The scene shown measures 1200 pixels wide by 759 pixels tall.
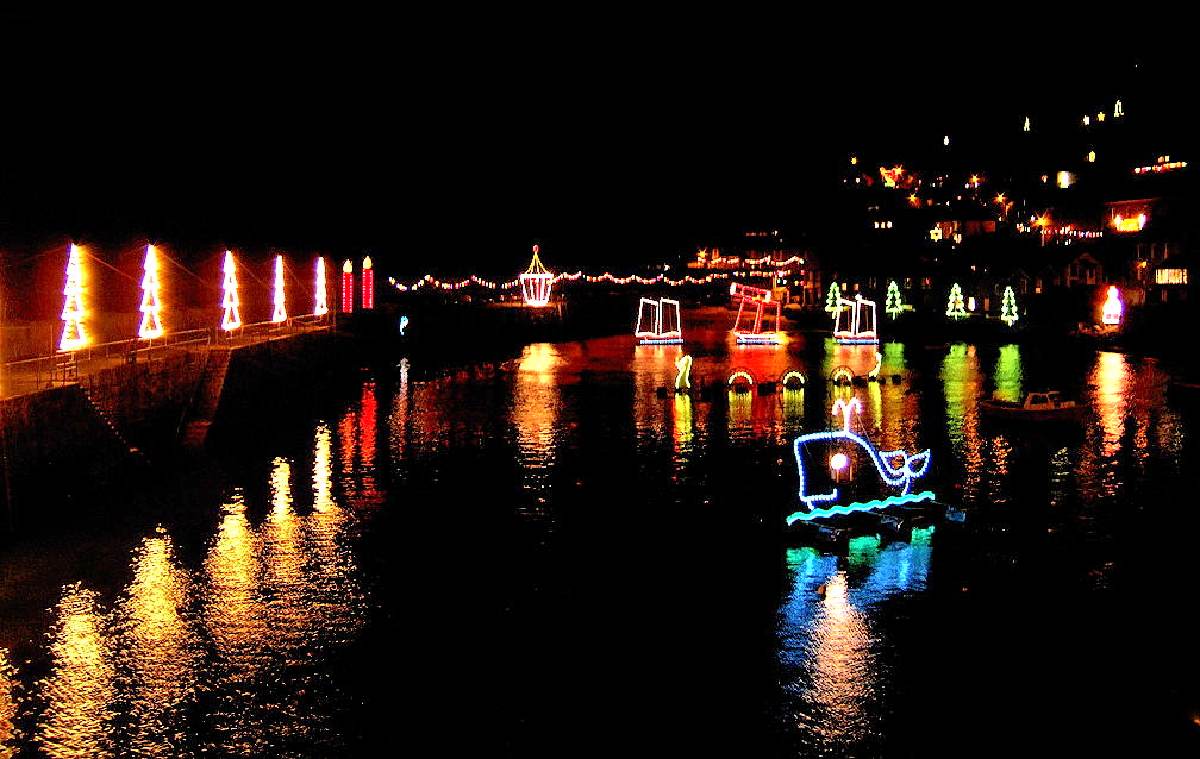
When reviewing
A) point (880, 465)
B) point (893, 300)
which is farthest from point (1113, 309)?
point (880, 465)

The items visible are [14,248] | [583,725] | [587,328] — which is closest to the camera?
[583,725]

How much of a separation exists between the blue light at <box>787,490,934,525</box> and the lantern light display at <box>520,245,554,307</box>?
7247 cm

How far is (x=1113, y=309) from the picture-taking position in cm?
6638

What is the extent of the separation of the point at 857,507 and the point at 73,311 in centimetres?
1748

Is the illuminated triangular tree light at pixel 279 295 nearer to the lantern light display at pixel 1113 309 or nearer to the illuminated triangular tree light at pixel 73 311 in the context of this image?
the illuminated triangular tree light at pixel 73 311

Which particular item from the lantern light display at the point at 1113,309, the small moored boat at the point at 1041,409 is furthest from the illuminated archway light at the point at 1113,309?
the small moored boat at the point at 1041,409

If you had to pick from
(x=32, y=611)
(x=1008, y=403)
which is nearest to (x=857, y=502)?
(x=32, y=611)

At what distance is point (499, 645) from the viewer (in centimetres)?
1591

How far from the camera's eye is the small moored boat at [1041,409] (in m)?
35.2

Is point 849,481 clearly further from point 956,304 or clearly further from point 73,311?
point 956,304

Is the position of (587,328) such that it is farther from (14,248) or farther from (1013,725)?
(1013,725)

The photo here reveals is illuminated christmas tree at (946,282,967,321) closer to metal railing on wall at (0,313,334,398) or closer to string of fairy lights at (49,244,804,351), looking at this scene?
→ string of fairy lights at (49,244,804,351)

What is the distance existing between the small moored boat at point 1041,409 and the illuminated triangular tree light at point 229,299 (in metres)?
24.3

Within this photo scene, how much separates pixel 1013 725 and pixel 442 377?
131 ft
